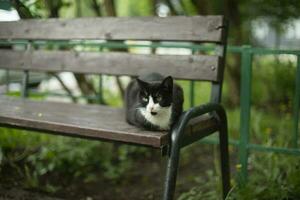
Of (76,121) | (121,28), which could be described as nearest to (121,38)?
(121,28)

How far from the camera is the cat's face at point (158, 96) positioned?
2.16 meters

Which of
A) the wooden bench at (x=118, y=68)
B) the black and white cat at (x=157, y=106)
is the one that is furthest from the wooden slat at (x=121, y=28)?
the black and white cat at (x=157, y=106)

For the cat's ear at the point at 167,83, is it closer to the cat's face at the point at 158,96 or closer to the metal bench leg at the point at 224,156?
the cat's face at the point at 158,96

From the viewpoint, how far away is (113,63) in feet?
10.5

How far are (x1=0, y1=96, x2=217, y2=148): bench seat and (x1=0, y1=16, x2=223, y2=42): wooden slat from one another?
22.7 inches

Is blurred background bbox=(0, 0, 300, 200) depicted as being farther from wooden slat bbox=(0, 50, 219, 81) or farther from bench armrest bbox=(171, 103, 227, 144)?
bench armrest bbox=(171, 103, 227, 144)

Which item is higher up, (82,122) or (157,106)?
(157,106)

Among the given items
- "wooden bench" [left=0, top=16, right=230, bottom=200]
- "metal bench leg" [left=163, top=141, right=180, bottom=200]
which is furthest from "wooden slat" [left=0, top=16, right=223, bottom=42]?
"metal bench leg" [left=163, top=141, right=180, bottom=200]

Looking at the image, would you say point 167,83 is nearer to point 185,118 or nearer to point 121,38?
point 185,118

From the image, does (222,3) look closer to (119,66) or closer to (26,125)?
(119,66)

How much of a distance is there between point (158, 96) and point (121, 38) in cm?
109

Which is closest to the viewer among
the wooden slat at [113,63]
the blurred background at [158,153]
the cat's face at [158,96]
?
the cat's face at [158,96]

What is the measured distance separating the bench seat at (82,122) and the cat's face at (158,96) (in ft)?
0.39

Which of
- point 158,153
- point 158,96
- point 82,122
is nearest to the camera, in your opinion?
point 158,96
